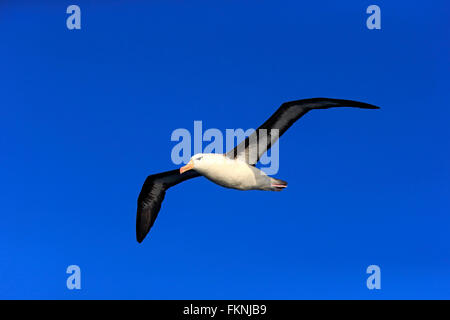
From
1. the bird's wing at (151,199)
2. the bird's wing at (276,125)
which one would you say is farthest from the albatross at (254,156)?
the bird's wing at (151,199)

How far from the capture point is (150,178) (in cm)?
1105

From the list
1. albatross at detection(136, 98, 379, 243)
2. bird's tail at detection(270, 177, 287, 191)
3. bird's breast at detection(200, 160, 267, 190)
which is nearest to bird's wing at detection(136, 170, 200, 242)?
albatross at detection(136, 98, 379, 243)

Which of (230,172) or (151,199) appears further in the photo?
(151,199)

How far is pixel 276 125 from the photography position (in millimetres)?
9531

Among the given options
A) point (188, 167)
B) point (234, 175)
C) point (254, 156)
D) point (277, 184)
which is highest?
point (254, 156)

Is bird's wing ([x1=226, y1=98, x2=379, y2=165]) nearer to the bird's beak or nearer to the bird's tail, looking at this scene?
the bird's tail

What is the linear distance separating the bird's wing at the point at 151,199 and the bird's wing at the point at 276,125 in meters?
1.94

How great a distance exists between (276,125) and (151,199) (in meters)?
3.76

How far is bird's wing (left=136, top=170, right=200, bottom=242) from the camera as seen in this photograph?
11.2 meters

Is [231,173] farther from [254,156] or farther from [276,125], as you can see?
[276,125]

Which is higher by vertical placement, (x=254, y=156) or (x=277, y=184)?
(x=254, y=156)

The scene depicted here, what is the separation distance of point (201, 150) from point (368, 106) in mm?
3299

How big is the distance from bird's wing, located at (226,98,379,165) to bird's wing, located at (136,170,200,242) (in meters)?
1.94

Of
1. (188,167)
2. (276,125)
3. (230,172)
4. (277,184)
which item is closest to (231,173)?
(230,172)
